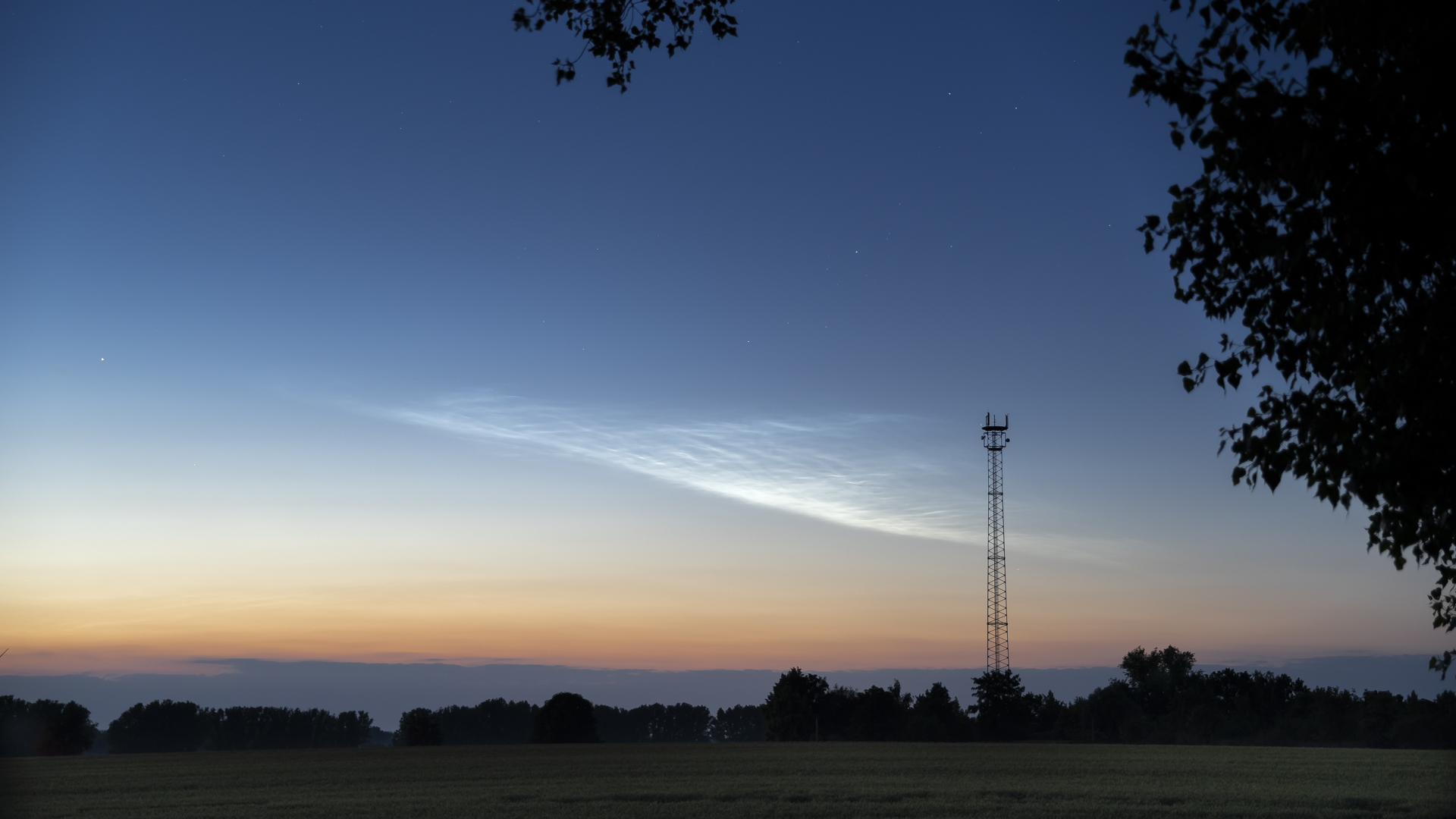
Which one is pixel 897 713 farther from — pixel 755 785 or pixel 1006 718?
pixel 755 785

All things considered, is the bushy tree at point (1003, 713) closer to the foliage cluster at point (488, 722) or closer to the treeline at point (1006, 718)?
the treeline at point (1006, 718)

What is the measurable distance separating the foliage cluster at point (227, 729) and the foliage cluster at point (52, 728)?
21.3 m

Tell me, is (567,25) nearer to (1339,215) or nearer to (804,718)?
(1339,215)

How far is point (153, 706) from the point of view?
372 ft

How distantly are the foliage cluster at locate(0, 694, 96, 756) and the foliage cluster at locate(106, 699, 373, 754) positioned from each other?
21305 mm

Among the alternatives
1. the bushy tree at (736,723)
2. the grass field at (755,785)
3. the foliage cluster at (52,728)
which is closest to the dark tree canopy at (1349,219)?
the grass field at (755,785)

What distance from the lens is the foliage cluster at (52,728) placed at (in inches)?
3255

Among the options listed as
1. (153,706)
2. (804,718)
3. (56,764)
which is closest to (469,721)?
(153,706)

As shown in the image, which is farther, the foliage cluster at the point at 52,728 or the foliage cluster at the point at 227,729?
the foliage cluster at the point at 227,729

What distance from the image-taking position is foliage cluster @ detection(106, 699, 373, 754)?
110m

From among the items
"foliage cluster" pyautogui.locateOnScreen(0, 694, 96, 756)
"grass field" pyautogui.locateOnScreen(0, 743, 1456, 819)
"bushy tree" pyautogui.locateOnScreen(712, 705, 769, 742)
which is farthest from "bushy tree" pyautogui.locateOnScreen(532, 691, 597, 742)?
"bushy tree" pyautogui.locateOnScreen(712, 705, 769, 742)

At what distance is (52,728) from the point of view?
3339 inches

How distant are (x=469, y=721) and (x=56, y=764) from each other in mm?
81683

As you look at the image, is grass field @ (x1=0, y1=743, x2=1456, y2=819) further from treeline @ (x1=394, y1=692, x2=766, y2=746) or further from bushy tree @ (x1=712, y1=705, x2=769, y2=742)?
bushy tree @ (x1=712, y1=705, x2=769, y2=742)
